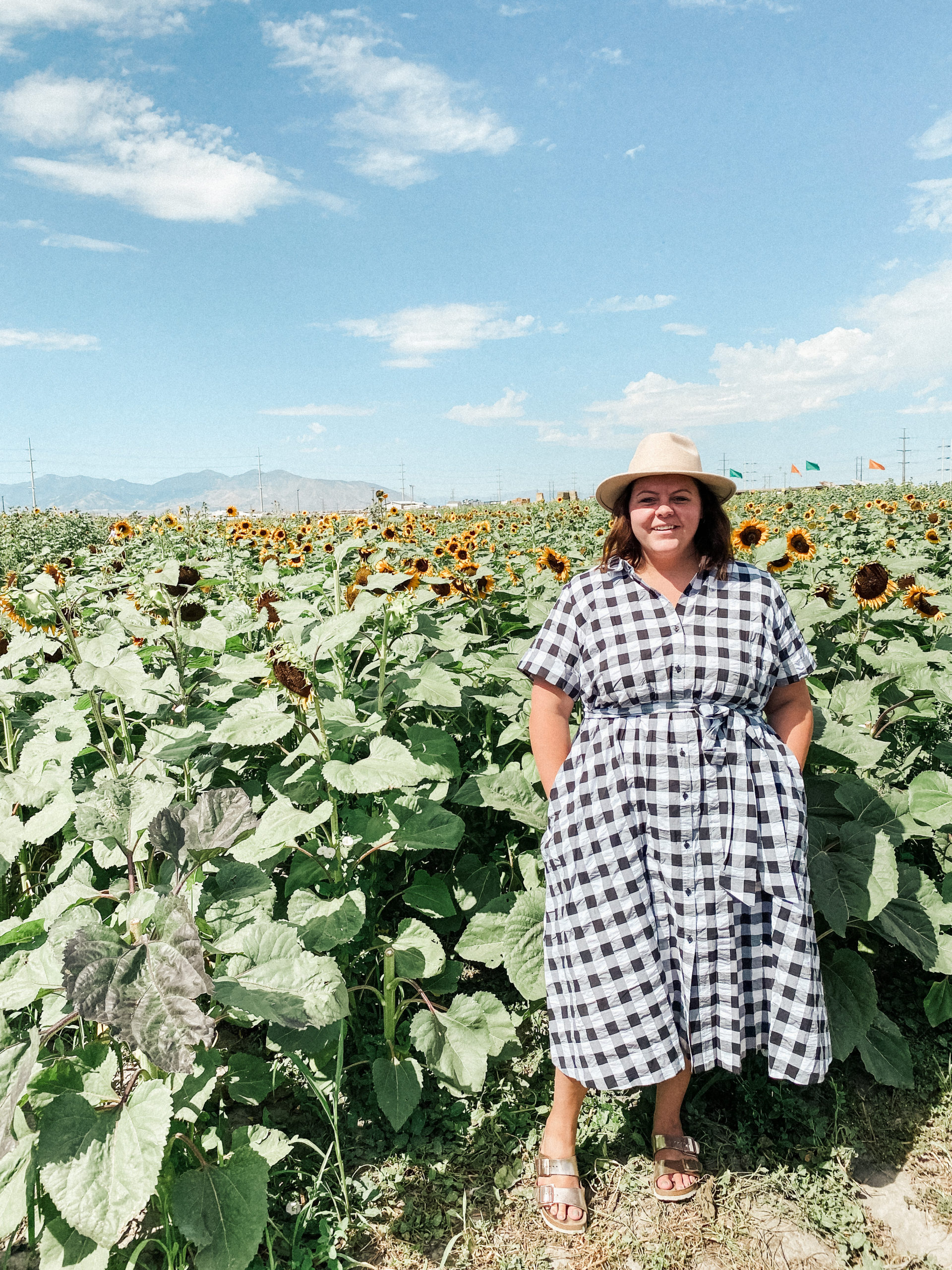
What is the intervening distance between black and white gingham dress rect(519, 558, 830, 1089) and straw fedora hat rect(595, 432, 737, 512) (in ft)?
0.96

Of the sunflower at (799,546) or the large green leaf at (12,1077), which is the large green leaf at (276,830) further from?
the sunflower at (799,546)

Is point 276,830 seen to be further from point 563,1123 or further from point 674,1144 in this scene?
point 674,1144

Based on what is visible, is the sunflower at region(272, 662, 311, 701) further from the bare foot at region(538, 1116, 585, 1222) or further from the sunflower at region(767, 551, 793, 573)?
the sunflower at region(767, 551, 793, 573)

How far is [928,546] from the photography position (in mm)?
6246

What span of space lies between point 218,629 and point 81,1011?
1.38 meters

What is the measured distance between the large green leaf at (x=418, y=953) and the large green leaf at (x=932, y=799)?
138 cm

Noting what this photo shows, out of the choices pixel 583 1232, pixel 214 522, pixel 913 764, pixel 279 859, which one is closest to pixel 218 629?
pixel 279 859

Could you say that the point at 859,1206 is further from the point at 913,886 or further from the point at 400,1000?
the point at 400,1000

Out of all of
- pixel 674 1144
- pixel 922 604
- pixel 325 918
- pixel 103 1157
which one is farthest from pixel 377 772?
pixel 922 604

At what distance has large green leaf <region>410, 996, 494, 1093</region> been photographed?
7.15ft

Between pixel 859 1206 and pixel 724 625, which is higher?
pixel 724 625

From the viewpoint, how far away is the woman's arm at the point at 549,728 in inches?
84.7

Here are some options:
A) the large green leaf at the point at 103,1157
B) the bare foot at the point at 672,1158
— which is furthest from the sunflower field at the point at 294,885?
the bare foot at the point at 672,1158

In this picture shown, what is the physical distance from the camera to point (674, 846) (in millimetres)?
1913
